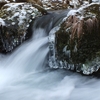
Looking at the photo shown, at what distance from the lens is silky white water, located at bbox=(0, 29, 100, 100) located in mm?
4879

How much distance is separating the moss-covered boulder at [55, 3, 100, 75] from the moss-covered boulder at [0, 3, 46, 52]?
6.26 feet

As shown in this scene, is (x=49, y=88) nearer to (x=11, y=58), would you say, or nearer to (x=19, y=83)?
(x=19, y=83)

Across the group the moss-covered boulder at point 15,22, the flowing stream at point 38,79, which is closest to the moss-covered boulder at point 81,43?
the flowing stream at point 38,79

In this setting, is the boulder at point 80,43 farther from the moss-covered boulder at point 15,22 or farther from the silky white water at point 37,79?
the moss-covered boulder at point 15,22

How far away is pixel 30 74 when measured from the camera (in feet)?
19.7

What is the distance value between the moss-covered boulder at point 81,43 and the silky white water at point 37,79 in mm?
309

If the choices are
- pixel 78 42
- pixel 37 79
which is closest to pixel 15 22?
pixel 37 79

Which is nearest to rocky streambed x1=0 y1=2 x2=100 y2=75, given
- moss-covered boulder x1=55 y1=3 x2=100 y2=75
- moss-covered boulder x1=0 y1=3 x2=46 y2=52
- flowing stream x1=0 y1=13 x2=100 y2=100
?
moss-covered boulder x1=55 y1=3 x2=100 y2=75

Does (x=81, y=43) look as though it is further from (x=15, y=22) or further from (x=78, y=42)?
(x=15, y=22)

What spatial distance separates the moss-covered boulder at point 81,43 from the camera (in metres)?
5.20

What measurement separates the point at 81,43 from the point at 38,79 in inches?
56.8

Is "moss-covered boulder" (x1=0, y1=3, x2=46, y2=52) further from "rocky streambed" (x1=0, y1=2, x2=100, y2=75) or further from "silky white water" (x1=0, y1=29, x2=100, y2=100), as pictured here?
"rocky streambed" (x1=0, y1=2, x2=100, y2=75)

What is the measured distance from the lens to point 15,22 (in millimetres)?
7254

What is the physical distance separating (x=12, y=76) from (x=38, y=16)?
2.65 m
